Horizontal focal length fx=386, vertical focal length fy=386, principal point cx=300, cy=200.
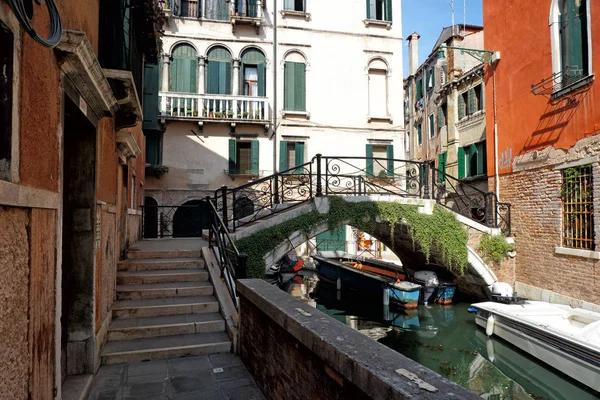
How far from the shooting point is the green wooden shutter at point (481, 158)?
1620 centimetres

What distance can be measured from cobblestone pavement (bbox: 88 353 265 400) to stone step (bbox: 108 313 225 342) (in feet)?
1.69

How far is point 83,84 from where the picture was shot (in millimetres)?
3246

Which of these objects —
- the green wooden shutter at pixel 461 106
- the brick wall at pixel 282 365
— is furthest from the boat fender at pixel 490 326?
the green wooden shutter at pixel 461 106

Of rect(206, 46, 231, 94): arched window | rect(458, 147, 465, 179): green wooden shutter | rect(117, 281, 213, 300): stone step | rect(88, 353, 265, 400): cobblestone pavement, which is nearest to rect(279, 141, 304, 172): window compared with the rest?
rect(206, 46, 231, 94): arched window

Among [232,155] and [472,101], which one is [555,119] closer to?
[472,101]

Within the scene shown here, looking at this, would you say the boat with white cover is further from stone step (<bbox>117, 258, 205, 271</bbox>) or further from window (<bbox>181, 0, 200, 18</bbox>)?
window (<bbox>181, 0, 200, 18</bbox>)

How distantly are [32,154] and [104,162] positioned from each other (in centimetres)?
224

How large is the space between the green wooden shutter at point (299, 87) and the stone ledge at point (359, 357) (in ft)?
42.4

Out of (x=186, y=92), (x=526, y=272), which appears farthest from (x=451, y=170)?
(x=186, y=92)

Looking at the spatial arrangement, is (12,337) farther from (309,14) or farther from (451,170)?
(451,170)

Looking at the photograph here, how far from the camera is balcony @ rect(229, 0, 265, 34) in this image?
14938 mm

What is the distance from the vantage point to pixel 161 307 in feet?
17.3

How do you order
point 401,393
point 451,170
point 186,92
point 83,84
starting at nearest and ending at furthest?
point 401,393, point 83,84, point 186,92, point 451,170

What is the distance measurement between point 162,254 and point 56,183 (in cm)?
417
